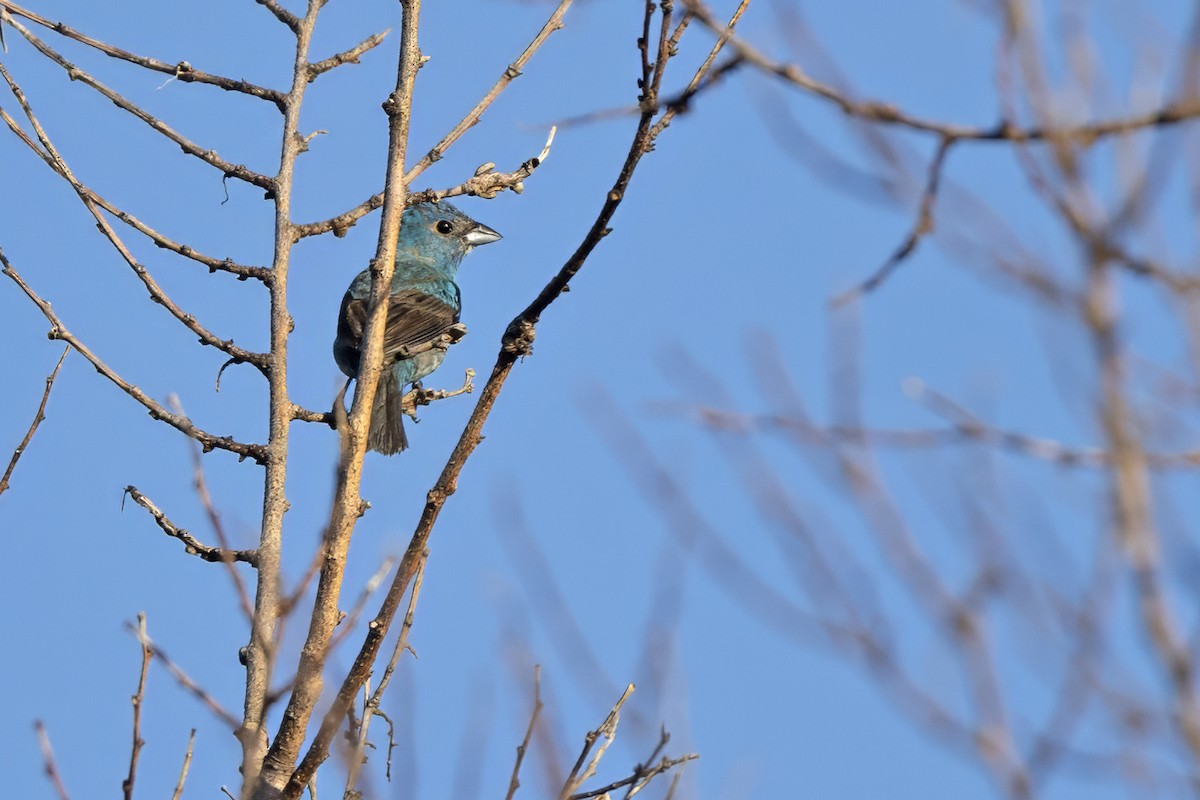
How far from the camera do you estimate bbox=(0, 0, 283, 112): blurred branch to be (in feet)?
14.5

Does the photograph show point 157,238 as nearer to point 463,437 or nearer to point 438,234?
point 463,437

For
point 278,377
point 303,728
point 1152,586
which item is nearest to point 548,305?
point 278,377

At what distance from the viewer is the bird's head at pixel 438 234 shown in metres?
9.81

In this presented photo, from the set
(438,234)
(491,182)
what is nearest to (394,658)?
(491,182)

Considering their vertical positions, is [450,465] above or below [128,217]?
below

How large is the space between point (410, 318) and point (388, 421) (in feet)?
3.88

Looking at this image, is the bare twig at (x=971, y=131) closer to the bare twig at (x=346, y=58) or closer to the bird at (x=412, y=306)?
the bare twig at (x=346, y=58)

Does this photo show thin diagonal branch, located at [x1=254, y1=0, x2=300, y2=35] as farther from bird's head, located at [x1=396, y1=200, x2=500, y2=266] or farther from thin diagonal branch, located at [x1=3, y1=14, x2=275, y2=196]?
bird's head, located at [x1=396, y1=200, x2=500, y2=266]

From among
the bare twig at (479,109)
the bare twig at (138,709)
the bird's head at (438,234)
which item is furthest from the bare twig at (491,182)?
the bird's head at (438,234)

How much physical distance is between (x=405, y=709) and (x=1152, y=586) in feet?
6.69

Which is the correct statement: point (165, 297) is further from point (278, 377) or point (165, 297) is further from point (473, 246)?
point (473, 246)

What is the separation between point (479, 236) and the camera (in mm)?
10055

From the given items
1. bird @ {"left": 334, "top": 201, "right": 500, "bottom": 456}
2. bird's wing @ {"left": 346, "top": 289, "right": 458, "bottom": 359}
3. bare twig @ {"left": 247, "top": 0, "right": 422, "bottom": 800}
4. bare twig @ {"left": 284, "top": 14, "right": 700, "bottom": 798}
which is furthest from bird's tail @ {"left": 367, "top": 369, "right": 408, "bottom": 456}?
bare twig @ {"left": 284, "top": 14, "right": 700, "bottom": 798}

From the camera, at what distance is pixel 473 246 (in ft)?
33.1
